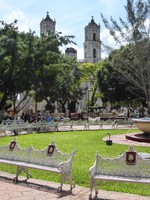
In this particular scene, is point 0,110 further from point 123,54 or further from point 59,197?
point 59,197

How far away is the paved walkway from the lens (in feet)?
20.8

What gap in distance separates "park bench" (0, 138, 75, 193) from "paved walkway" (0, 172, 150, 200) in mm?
215

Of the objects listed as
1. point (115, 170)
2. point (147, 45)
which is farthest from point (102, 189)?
point (147, 45)

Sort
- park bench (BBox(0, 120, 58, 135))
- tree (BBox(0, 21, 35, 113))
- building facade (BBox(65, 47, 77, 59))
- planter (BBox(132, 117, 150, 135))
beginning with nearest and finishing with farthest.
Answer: planter (BBox(132, 117, 150, 135)), park bench (BBox(0, 120, 58, 135)), tree (BBox(0, 21, 35, 113)), building facade (BBox(65, 47, 77, 59))

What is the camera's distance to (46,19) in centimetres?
8169

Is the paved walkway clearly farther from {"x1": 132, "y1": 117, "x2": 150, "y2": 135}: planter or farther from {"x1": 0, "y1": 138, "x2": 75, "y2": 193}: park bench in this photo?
{"x1": 132, "y1": 117, "x2": 150, "y2": 135}: planter

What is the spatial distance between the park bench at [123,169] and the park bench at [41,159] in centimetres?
65

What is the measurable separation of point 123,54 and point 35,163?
23522mm

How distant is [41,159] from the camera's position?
769cm

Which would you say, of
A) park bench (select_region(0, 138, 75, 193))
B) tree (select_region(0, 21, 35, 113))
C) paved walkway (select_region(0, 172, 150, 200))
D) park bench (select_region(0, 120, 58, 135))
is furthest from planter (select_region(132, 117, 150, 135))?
tree (select_region(0, 21, 35, 113))

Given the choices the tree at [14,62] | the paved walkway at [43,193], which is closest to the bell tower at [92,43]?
the tree at [14,62]

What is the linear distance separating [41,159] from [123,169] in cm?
212

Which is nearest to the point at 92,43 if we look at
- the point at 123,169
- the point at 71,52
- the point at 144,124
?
the point at 71,52

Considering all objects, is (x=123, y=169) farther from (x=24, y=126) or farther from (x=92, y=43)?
(x=92, y=43)
